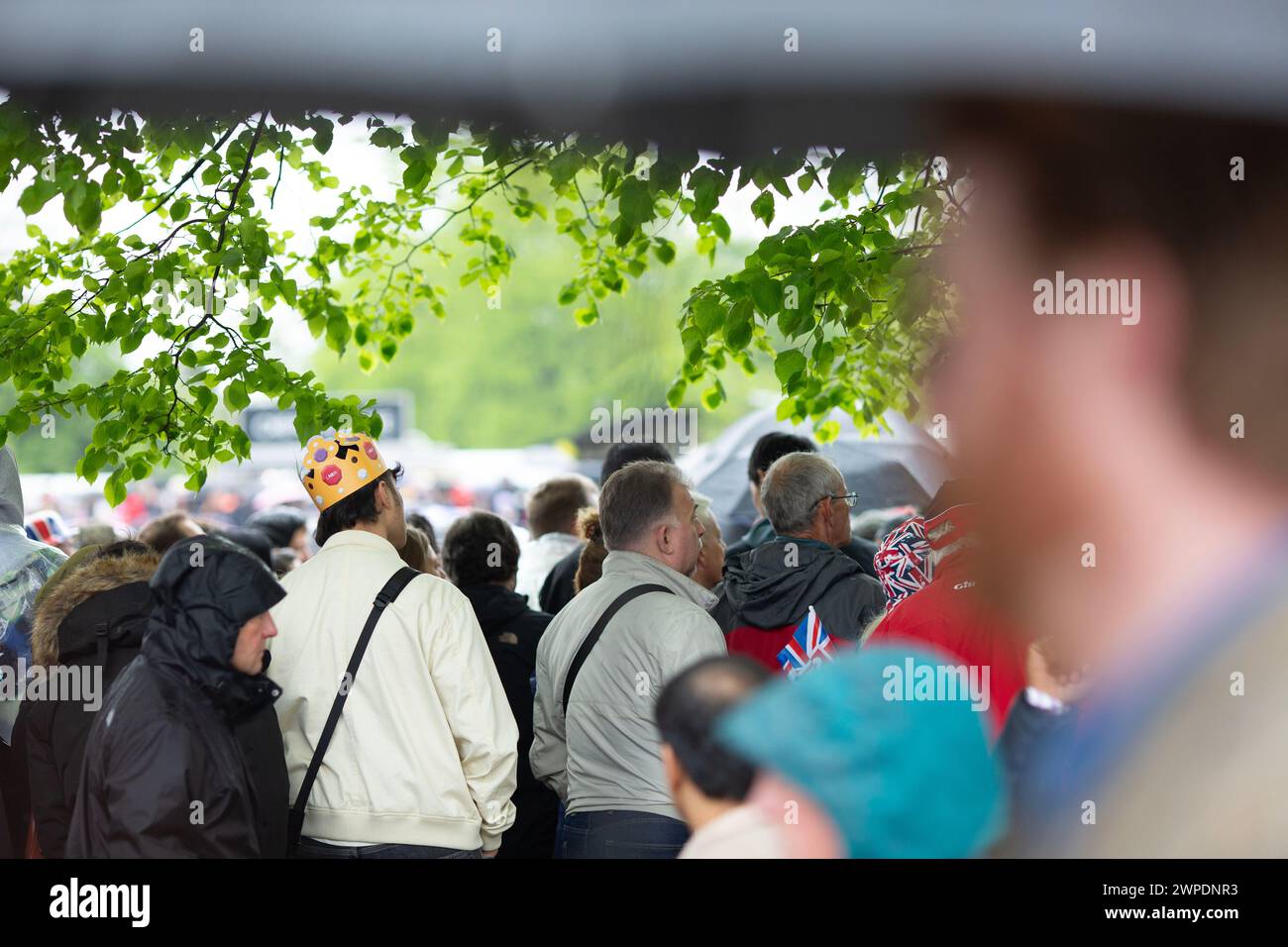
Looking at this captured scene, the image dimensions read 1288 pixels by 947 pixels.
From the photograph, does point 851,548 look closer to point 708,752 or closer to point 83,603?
point 83,603

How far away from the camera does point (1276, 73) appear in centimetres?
85

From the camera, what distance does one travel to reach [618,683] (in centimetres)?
383

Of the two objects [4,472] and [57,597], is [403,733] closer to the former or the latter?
[57,597]

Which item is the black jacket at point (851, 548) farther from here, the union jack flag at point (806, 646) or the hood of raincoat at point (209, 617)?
the hood of raincoat at point (209, 617)

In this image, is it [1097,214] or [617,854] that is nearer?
[1097,214]

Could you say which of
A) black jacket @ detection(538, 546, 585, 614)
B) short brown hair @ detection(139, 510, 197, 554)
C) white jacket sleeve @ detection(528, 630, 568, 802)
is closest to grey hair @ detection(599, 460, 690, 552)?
white jacket sleeve @ detection(528, 630, 568, 802)

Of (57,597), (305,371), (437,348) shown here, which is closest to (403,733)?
(57,597)

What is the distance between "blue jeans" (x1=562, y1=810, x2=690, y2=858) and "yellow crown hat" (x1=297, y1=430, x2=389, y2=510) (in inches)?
50.2

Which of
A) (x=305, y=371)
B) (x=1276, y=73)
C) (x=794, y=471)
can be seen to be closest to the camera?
(x=1276, y=73)

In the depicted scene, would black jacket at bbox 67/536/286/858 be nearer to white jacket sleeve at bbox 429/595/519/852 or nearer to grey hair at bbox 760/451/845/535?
white jacket sleeve at bbox 429/595/519/852

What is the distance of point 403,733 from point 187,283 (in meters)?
1.65

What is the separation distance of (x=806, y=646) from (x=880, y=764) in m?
2.76

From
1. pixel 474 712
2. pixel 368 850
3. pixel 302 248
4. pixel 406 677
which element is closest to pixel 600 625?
pixel 474 712
